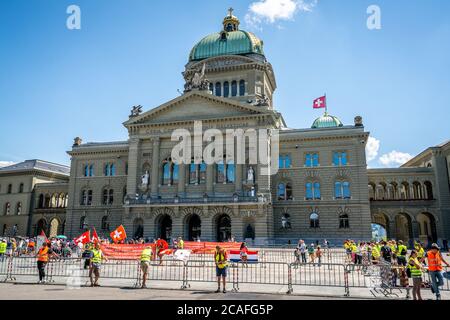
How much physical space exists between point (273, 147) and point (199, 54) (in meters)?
23.7

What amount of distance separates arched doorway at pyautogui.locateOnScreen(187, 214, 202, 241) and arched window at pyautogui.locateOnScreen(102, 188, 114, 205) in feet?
49.8

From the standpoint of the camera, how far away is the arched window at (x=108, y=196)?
60.0 m

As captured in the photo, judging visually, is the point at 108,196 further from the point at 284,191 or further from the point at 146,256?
the point at 146,256

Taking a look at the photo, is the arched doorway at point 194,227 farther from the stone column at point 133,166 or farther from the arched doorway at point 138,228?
the stone column at point 133,166

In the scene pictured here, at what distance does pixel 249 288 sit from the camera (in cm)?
1716

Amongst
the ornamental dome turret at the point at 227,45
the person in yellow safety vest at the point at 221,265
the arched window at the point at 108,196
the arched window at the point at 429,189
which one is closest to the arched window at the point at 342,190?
the arched window at the point at 429,189

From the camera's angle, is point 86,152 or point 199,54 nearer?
point 86,152

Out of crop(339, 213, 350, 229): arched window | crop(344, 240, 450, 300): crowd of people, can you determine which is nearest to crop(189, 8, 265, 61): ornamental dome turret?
crop(339, 213, 350, 229): arched window

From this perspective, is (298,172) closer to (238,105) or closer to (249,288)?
(238,105)

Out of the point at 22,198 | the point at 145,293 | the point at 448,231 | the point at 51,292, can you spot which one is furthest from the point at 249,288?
the point at 22,198

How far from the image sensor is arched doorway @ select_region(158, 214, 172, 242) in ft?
174

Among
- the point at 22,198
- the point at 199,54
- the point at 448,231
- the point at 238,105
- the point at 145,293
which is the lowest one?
the point at 145,293

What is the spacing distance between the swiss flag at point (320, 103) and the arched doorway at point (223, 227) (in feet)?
69.0
